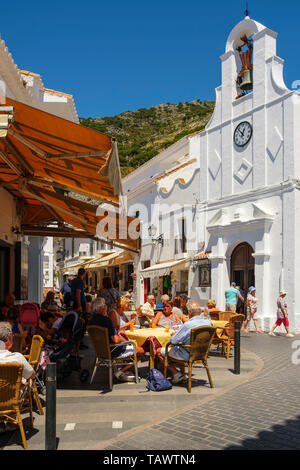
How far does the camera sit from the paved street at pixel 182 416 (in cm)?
439

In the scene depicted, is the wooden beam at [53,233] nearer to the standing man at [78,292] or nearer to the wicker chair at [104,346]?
the standing man at [78,292]

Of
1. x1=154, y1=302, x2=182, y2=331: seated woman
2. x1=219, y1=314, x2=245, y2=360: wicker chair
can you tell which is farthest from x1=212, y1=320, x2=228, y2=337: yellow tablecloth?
x1=154, y1=302, x2=182, y2=331: seated woman

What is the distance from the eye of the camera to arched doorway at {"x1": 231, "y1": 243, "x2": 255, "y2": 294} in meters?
16.7

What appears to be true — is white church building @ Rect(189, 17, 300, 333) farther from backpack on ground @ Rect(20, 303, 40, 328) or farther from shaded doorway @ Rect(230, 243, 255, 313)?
backpack on ground @ Rect(20, 303, 40, 328)

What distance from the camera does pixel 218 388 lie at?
6730mm

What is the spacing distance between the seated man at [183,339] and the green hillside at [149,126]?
45.9 m

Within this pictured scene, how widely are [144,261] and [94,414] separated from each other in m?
20.8

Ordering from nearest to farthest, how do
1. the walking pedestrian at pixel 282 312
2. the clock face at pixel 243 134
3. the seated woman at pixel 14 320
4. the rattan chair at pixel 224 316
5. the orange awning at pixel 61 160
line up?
the orange awning at pixel 61 160 < the seated woman at pixel 14 320 < the rattan chair at pixel 224 316 < the walking pedestrian at pixel 282 312 < the clock face at pixel 243 134

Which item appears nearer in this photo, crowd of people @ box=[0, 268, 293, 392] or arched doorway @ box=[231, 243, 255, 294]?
crowd of people @ box=[0, 268, 293, 392]

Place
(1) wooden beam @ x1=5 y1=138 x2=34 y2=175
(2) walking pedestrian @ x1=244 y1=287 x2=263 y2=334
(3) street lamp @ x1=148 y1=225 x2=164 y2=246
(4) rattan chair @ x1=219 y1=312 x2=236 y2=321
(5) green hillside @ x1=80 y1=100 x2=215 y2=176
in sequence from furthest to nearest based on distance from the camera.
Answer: (5) green hillside @ x1=80 y1=100 x2=215 y2=176 < (3) street lamp @ x1=148 y1=225 x2=164 y2=246 < (2) walking pedestrian @ x1=244 y1=287 x2=263 y2=334 < (4) rattan chair @ x1=219 y1=312 x2=236 y2=321 < (1) wooden beam @ x1=5 y1=138 x2=34 y2=175

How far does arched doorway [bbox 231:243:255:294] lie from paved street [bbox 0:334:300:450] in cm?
901

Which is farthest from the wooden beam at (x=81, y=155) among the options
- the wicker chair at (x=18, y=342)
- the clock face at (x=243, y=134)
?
the clock face at (x=243, y=134)

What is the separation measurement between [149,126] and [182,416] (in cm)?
7503
